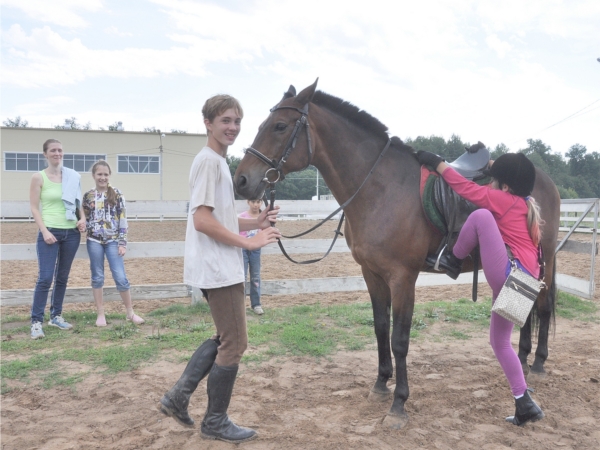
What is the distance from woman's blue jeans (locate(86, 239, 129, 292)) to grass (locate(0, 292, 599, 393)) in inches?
19.5

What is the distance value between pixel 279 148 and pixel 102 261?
3.39 m

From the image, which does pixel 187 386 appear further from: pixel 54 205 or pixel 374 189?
pixel 54 205

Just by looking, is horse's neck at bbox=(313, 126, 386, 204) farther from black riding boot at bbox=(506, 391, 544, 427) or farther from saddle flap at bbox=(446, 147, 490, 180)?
black riding boot at bbox=(506, 391, 544, 427)

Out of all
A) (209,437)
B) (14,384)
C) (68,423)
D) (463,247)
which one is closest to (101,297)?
(14,384)

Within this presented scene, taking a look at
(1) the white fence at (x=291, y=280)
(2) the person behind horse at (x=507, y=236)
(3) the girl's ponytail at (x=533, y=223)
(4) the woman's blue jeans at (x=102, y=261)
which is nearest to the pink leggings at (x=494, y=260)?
(2) the person behind horse at (x=507, y=236)

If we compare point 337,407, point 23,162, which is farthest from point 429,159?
point 23,162

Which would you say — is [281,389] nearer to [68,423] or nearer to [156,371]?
[156,371]

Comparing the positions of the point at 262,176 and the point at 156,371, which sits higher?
the point at 262,176

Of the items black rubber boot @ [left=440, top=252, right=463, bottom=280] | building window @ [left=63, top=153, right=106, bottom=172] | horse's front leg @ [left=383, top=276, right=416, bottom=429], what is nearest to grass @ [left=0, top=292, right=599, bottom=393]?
horse's front leg @ [left=383, top=276, right=416, bottom=429]

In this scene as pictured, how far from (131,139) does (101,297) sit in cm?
2891

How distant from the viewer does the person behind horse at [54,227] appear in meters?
5.05

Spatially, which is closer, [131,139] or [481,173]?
[481,173]

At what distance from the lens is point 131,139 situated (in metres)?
32.0

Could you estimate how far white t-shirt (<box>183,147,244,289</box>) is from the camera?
261cm
